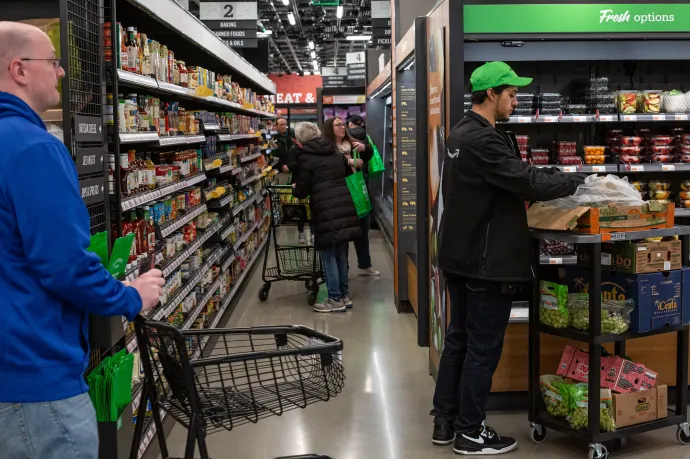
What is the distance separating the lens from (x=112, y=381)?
2.79 metres

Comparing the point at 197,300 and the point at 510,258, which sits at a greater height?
the point at 510,258

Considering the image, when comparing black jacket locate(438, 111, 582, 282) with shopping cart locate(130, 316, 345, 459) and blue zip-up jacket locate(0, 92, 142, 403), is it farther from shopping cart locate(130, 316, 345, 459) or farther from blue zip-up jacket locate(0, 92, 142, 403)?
blue zip-up jacket locate(0, 92, 142, 403)

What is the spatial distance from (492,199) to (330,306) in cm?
384

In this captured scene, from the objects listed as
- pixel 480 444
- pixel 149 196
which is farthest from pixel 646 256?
pixel 149 196

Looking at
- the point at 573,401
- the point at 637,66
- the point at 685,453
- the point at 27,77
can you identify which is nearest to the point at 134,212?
the point at 27,77

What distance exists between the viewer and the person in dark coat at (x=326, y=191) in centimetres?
691

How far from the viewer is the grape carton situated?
146 inches

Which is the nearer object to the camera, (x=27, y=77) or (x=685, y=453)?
(x=27, y=77)

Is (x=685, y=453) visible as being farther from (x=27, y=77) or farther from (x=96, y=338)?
(x=27, y=77)

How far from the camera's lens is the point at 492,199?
3.64 m

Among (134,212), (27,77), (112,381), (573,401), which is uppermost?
(27,77)

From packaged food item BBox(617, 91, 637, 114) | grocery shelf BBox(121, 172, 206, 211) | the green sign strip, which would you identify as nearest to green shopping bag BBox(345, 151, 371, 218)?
grocery shelf BBox(121, 172, 206, 211)

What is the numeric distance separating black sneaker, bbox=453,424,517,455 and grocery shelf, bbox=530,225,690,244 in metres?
1.06

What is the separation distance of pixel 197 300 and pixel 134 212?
5.69 feet
